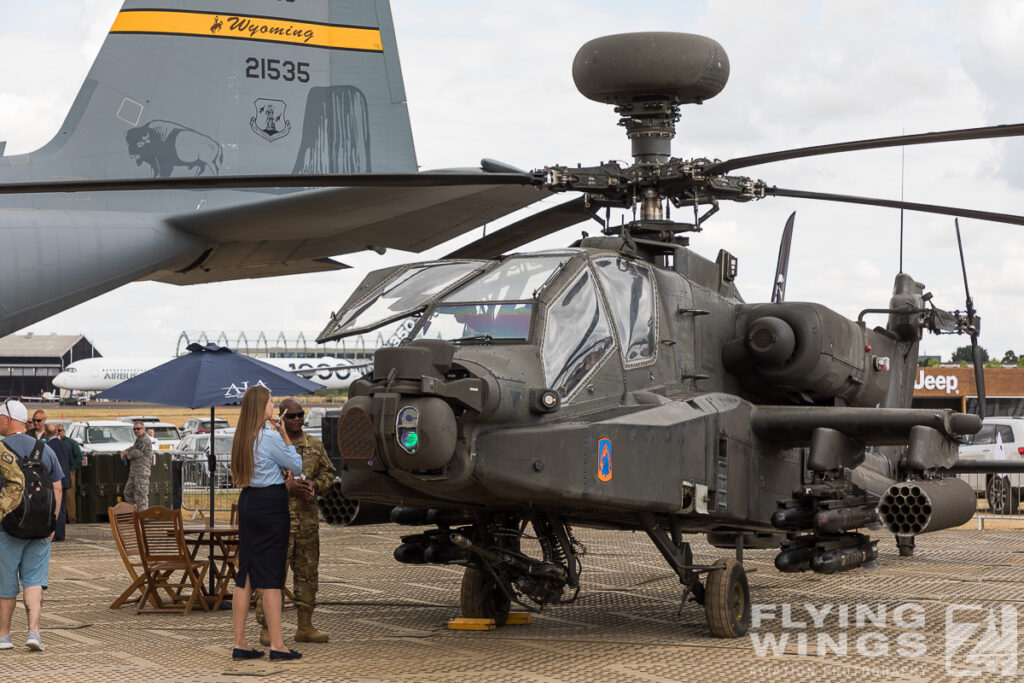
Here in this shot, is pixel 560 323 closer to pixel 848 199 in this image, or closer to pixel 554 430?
pixel 554 430

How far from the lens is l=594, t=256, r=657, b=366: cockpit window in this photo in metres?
8.70

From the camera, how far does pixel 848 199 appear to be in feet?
A: 32.4

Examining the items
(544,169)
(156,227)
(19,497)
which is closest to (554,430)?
(544,169)

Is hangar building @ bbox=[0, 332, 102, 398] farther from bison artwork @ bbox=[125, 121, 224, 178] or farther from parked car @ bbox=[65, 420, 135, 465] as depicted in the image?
bison artwork @ bbox=[125, 121, 224, 178]

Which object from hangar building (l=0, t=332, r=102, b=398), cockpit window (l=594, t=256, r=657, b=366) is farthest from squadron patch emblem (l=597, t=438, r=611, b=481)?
hangar building (l=0, t=332, r=102, b=398)

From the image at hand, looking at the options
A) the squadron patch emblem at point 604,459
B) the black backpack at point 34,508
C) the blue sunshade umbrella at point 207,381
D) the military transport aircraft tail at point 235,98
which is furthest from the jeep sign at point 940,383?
the black backpack at point 34,508

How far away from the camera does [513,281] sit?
27.8ft

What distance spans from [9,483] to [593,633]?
4.40m

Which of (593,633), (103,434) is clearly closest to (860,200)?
(593,633)

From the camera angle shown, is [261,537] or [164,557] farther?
[164,557]

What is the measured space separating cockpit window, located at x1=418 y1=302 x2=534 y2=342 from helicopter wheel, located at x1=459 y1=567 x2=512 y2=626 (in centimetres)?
210

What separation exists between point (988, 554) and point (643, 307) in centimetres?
865

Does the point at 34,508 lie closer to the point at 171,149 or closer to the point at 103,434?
the point at 171,149

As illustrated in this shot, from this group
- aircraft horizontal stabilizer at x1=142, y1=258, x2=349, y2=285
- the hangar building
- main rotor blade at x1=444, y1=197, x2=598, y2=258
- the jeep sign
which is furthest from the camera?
the hangar building
